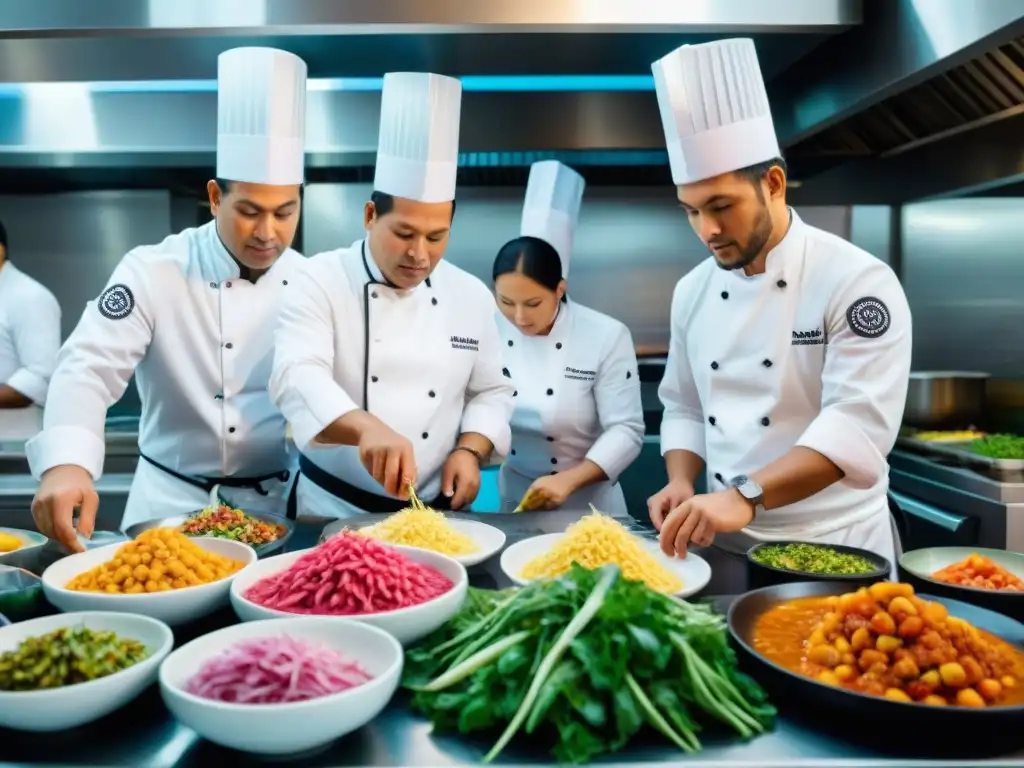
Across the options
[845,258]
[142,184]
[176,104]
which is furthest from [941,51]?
[142,184]

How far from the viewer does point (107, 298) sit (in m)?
2.46

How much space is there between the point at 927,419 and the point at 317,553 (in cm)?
343

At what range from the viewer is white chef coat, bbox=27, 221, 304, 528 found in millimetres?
2543

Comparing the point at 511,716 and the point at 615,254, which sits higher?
the point at 615,254

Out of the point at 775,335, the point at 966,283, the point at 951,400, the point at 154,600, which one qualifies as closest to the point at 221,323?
the point at 154,600

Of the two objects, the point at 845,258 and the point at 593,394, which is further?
the point at 593,394

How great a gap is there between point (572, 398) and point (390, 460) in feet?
5.06

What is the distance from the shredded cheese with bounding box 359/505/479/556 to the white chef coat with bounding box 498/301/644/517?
1559 mm

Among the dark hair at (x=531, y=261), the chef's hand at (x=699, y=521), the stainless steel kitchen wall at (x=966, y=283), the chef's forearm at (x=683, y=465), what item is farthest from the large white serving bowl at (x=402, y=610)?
the stainless steel kitchen wall at (x=966, y=283)

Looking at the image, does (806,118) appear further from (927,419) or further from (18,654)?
(18,654)

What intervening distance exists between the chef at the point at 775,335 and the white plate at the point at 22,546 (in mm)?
1346

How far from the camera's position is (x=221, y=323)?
259 centimetres

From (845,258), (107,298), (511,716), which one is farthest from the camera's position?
(107,298)

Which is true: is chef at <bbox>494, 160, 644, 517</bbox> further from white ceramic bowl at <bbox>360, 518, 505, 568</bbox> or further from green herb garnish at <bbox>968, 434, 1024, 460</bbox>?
green herb garnish at <bbox>968, 434, 1024, 460</bbox>
